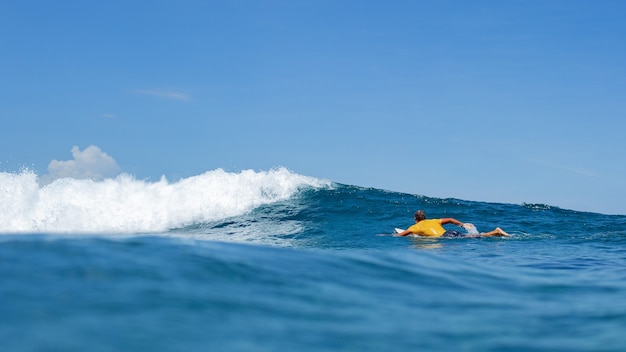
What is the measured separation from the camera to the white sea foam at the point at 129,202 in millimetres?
23125

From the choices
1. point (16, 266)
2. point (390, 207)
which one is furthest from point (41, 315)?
point (390, 207)

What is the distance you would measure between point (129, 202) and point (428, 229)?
14.2 m

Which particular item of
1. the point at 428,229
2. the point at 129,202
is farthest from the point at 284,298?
the point at 129,202

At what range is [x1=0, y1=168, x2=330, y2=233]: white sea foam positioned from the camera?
2312cm

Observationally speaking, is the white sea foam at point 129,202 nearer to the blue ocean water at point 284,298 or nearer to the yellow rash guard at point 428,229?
the yellow rash guard at point 428,229

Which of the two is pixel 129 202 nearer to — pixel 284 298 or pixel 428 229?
pixel 428 229

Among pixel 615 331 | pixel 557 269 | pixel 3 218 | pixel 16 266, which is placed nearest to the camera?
pixel 615 331

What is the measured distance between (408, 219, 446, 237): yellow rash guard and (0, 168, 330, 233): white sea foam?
9.36 meters

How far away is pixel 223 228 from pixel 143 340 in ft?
55.5

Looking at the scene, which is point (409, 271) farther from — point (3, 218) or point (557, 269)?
point (3, 218)

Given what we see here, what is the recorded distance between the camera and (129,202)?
25.0 metres

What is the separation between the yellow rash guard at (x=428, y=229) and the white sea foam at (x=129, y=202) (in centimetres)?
936

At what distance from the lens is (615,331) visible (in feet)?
15.6

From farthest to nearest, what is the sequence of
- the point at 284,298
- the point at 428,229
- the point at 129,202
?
the point at 129,202
the point at 428,229
the point at 284,298
